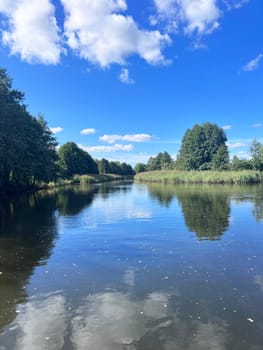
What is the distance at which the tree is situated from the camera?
308ft

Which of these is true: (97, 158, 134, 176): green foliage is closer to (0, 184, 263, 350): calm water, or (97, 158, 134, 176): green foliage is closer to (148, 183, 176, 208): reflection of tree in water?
(148, 183, 176, 208): reflection of tree in water

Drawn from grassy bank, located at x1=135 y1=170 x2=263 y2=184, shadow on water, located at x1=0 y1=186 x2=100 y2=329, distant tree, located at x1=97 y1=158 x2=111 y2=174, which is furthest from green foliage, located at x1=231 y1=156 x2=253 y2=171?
distant tree, located at x1=97 y1=158 x2=111 y2=174

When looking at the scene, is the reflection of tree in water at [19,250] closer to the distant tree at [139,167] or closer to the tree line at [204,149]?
the tree line at [204,149]

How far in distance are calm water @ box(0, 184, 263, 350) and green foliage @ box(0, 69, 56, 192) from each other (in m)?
19.5

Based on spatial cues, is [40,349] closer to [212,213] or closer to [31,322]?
[31,322]

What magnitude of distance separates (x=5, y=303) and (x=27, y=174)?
36172 mm

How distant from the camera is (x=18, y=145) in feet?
106

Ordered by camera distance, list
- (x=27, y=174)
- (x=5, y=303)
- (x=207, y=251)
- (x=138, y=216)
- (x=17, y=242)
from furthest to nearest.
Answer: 1. (x=27, y=174)
2. (x=138, y=216)
3. (x=17, y=242)
4. (x=207, y=251)
5. (x=5, y=303)

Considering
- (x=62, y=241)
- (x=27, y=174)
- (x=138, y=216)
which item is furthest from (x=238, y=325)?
(x=27, y=174)

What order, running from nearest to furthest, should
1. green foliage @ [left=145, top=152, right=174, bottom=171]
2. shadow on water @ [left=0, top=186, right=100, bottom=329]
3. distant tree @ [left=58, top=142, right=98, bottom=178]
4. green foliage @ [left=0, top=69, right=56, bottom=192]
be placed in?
shadow on water @ [left=0, top=186, right=100, bottom=329] → green foliage @ [left=0, top=69, right=56, bottom=192] → distant tree @ [left=58, top=142, right=98, bottom=178] → green foliage @ [left=145, top=152, right=174, bottom=171]

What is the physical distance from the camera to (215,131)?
95.6 meters

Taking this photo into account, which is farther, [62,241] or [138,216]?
[138,216]

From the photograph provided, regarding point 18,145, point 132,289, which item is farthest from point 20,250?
point 18,145

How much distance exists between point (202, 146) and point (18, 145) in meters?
72.0
